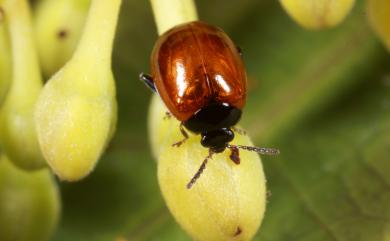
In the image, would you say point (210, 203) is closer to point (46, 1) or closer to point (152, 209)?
point (152, 209)

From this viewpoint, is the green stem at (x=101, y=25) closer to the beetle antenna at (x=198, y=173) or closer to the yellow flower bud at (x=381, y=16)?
the beetle antenna at (x=198, y=173)

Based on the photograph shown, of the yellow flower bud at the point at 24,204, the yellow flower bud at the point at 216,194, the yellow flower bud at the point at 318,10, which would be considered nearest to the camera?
the yellow flower bud at the point at 216,194

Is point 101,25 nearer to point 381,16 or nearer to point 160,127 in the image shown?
point 160,127

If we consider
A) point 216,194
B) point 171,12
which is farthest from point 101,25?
point 216,194

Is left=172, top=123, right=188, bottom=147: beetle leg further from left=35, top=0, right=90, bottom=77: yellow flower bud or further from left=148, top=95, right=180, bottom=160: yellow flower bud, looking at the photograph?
left=35, top=0, right=90, bottom=77: yellow flower bud

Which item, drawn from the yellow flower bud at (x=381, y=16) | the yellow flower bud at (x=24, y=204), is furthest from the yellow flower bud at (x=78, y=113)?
the yellow flower bud at (x=381, y=16)

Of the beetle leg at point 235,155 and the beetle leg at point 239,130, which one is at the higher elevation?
the beetle leg at point 235,155
